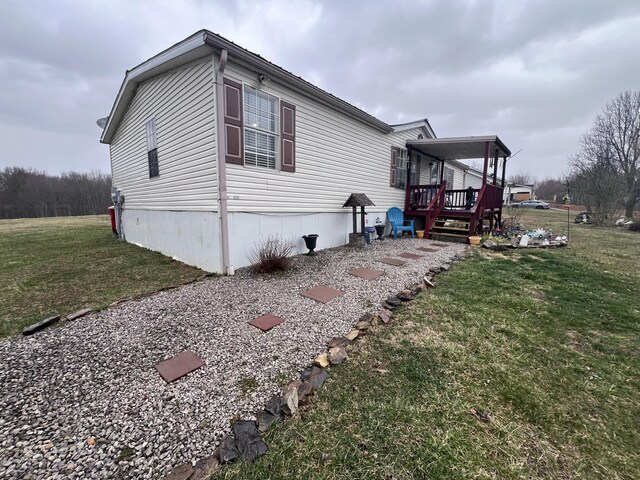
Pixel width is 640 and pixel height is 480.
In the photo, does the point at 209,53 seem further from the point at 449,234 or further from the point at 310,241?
the point at 449,234

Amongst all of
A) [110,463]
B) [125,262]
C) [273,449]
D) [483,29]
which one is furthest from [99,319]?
[483,29]

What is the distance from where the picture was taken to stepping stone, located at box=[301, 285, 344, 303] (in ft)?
11.9

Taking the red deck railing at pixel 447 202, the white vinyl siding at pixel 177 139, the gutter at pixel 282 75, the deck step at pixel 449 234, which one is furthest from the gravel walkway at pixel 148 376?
the red deck railing at pixel 447 202

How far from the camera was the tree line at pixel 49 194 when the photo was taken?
30.0m

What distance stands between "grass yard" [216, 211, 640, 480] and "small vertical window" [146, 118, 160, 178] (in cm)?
696

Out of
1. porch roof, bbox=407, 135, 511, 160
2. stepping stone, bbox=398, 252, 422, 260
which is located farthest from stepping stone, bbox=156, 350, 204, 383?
porch roof, bbox=407, 135, 511, 160

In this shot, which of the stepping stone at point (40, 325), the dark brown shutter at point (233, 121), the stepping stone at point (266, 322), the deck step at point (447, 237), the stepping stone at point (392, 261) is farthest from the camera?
the deck step at point (447, 237)

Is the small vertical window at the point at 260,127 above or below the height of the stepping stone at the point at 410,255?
above

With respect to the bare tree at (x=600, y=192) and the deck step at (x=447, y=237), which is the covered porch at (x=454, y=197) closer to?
the deck step at (x=447, y=237)

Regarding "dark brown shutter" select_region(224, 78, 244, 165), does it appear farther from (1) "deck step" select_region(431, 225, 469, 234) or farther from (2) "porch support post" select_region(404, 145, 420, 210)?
(2) "porch support post" select_region(404, 145, 420, 210)

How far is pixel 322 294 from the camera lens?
3.78 meters

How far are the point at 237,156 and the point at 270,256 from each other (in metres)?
1.94

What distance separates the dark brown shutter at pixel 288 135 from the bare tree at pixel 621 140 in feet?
78.1

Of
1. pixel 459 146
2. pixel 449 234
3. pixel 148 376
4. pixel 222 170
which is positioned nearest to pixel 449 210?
pixel 449 234
